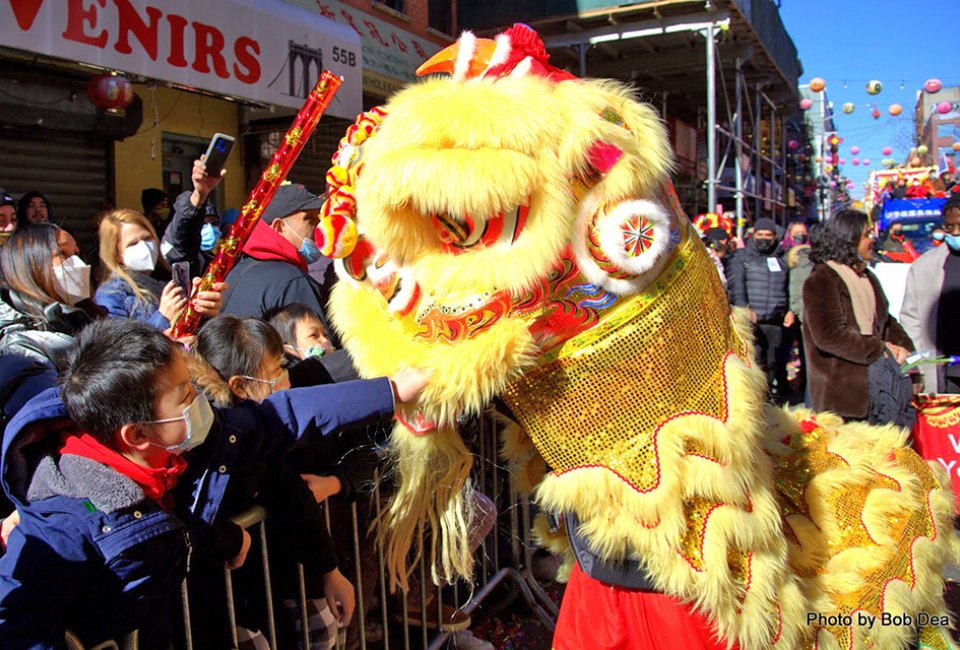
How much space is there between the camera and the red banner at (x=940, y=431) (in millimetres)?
4137

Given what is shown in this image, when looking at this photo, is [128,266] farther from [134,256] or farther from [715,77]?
[715,77]

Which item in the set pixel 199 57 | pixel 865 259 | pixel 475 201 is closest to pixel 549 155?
pixel 475 201

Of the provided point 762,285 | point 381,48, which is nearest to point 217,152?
point 762,285

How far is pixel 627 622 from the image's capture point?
70.1 inches

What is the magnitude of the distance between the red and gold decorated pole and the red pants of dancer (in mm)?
1438

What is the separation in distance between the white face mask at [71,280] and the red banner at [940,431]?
4305mm

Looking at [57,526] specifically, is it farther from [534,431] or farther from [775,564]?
[775,564]

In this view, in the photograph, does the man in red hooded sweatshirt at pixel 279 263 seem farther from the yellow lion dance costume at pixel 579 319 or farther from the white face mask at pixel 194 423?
the yellow lion dance costume at pixel 579 319

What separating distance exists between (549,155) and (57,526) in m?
1.24

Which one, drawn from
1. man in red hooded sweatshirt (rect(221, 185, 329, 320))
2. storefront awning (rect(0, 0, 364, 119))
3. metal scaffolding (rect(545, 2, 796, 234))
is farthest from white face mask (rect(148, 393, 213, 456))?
metal scaffolding (rect(545, 2, 796, 234))

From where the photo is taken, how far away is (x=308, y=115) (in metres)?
2.14

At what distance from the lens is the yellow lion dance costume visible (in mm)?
1518

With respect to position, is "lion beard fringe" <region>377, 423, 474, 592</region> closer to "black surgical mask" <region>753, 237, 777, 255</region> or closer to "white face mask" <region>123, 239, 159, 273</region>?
"white face mask" <region>123, 239, 159, 273</region>

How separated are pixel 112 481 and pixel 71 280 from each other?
69.4 inches
